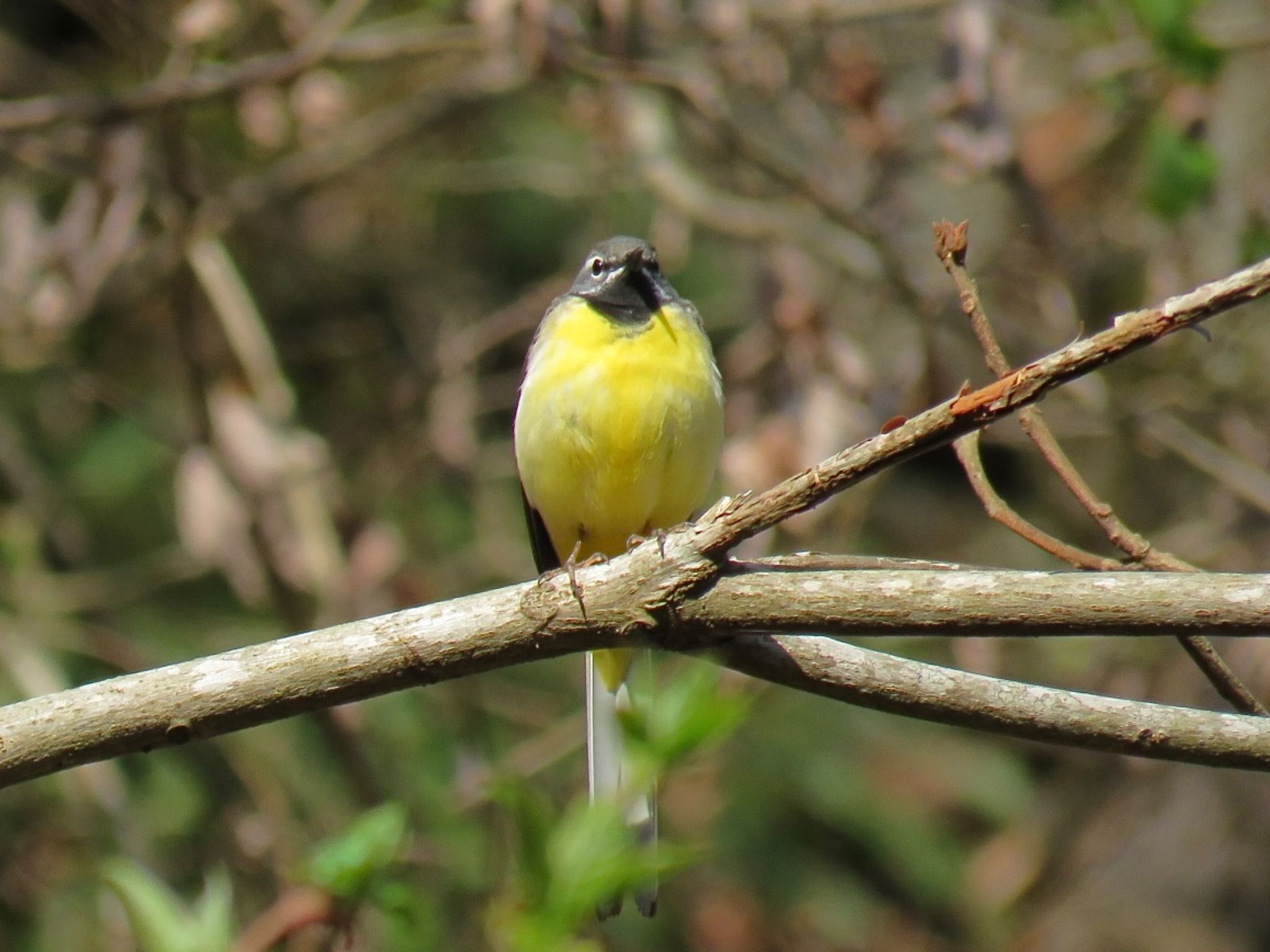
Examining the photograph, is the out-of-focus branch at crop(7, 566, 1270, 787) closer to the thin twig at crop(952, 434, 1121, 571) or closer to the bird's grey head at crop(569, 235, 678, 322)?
the thin twig at crop(952, 434, 1121, 571)

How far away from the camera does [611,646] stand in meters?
2.77

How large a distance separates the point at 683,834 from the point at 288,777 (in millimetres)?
1798

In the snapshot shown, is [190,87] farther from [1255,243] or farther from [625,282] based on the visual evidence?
[1255,243]

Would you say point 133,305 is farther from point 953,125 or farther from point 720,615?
point 720,615

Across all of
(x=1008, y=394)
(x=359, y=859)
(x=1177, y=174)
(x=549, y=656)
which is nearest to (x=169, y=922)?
(x=359, y=859)

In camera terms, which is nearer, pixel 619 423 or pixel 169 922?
pixel 169 922

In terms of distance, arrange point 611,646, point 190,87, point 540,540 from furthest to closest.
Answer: point 190,87 < point 540,540 < point 611,646

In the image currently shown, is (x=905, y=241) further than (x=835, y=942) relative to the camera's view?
No

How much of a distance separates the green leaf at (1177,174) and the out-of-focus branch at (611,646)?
2.65 meters

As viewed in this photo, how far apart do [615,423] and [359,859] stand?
1.58 metres

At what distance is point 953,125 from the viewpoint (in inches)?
189

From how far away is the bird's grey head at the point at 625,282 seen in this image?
15.2ft

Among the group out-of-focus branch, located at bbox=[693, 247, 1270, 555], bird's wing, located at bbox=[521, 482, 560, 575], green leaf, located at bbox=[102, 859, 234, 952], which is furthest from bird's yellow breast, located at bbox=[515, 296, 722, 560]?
out-of-focus branch, located at bbox=[693, 247, 1270, 555]

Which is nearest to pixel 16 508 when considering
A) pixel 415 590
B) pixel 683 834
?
pixel 415 590
